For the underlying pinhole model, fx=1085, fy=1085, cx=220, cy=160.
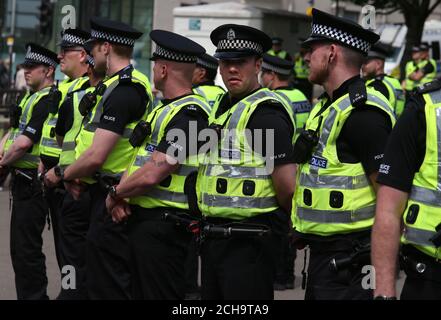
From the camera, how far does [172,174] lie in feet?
21.2

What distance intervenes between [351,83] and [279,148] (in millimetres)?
620

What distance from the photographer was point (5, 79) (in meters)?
35.9

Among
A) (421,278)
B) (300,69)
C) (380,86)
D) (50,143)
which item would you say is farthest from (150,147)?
(300,69)

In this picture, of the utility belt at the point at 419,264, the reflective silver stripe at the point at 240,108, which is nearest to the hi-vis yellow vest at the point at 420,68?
the reflective silver stripe at the point at 240,108

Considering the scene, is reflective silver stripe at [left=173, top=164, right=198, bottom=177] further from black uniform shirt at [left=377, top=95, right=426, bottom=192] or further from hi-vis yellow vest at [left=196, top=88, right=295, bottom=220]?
black uniform shirt at [left=377, top=95, right=426, bottom=192]

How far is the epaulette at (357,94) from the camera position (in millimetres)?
5227

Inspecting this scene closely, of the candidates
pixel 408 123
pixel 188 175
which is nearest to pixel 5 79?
pixel 188 175

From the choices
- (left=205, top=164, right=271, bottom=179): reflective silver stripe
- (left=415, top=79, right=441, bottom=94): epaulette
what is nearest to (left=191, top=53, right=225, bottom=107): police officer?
(left=205, top=164, right=271, bottom=179): reflective silver stripe

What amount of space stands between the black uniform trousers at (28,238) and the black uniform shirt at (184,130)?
2.45m

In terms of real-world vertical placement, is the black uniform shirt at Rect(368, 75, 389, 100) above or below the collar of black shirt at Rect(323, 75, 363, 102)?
below

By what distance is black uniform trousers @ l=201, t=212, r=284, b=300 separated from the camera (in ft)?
18.8

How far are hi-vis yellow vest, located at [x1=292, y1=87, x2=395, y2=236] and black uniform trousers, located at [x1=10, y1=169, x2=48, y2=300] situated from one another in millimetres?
3734

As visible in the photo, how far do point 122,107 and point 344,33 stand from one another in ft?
6.65

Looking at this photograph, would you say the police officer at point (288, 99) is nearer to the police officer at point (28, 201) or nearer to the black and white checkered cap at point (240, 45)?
the police officer at point (28, 201)
